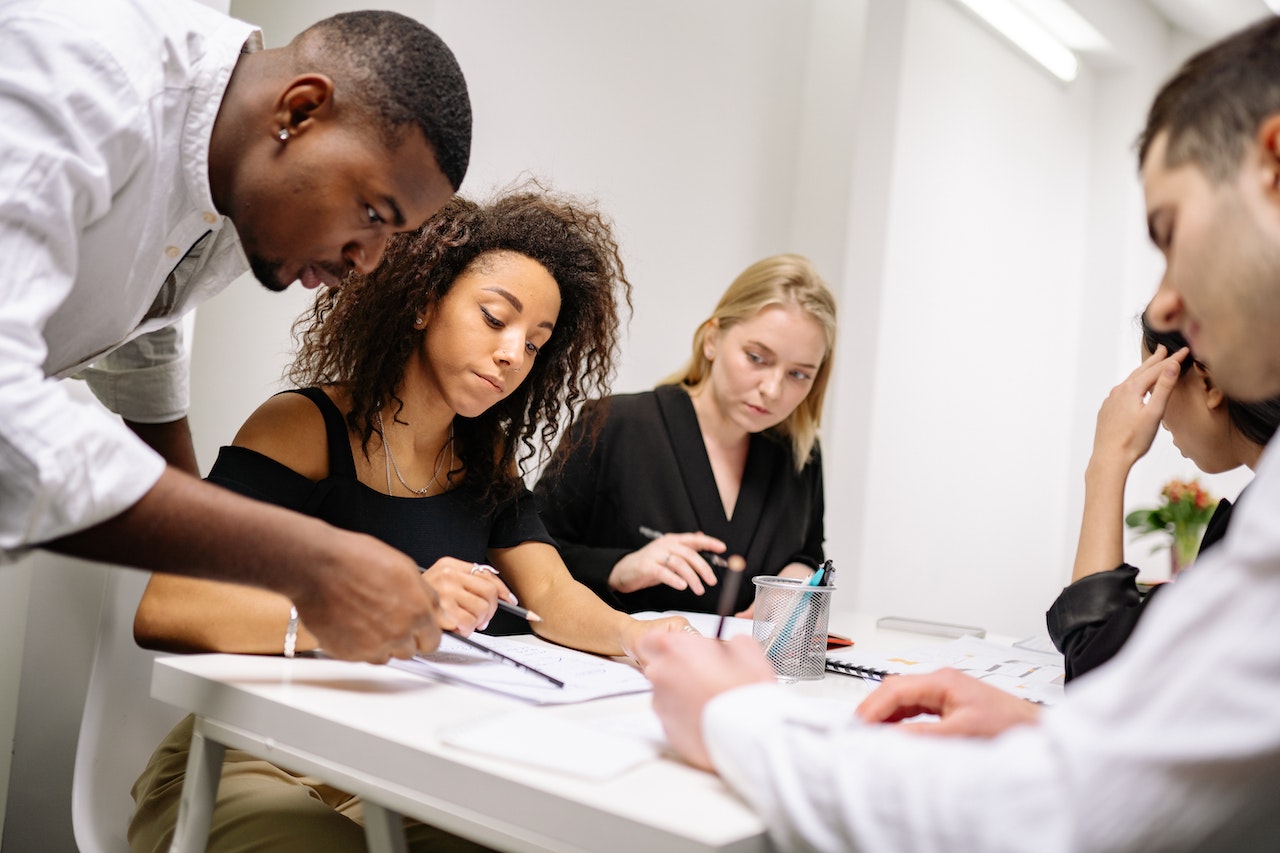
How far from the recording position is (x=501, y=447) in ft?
5.84

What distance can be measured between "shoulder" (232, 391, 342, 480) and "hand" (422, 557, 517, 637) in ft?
0.95

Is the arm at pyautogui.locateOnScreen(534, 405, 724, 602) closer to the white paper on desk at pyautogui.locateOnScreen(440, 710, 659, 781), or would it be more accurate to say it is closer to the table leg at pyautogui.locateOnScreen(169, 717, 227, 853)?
the white paper on desk at pyautogui.locateOnScreen(440, 710, 659, 781)

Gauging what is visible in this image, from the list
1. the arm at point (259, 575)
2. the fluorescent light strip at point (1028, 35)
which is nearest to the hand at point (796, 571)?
the arm at point (259, 575)

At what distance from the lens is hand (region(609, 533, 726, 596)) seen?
68.3 inches

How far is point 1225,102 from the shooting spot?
0.76 meters

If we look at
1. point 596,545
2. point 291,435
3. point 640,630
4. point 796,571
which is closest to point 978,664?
point 640,630

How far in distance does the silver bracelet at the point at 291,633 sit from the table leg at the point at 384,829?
274 millimetres

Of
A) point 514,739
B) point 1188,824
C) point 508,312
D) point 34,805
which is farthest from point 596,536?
point 1188,824

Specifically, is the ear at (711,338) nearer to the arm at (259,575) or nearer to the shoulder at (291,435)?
the shoulder at (291,435)

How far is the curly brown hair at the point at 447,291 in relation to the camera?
162 centimetres

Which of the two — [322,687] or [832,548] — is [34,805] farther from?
[832,548]

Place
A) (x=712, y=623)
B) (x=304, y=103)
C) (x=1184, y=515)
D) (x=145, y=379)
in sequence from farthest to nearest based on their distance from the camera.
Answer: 1. (x=1184, y=515)
2. (x=712, y=623)
3. (x=145, y=379)
4. (x=304, y=103)

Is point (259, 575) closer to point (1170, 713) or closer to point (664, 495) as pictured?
point (1170, 713)

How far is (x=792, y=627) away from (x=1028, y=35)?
395 centimetres
